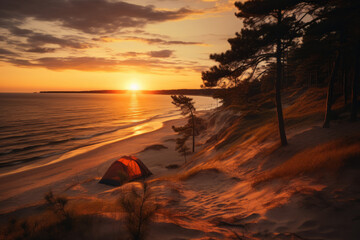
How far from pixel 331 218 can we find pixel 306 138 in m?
8.98

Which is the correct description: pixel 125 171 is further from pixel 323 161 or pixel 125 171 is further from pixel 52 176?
pixel 323 161

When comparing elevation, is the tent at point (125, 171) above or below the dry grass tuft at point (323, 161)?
below

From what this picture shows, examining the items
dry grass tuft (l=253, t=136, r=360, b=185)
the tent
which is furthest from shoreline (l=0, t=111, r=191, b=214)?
dry grass tuft (l=253, t=136, r=360, b=185)

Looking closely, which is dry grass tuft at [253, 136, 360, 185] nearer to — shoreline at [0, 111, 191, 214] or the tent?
the tent

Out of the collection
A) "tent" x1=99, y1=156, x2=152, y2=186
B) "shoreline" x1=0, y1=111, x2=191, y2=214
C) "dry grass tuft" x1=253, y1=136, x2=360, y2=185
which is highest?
"dry grass tuft" x1=253, y1=136, x2=360, y2=185

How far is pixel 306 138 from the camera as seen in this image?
42.2 feet

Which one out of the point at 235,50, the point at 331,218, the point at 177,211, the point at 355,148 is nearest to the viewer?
the point at 331,218

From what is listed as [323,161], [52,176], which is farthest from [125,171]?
[323,161]

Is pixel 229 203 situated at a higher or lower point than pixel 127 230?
lower

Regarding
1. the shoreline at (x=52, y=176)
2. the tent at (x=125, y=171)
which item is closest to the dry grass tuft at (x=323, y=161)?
the tent at (x=125, y=171)

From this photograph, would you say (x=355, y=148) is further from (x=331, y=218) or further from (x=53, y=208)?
(x=53, y=208)

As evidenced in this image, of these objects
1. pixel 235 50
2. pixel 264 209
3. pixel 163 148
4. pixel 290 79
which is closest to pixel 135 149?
pixel 163 148

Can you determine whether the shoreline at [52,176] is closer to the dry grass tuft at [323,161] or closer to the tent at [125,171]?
the tent at [125,171]

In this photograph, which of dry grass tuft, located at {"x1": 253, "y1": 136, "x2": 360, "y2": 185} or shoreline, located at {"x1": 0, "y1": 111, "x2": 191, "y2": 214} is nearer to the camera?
dry grass tuft, located at {"x1": 253, "y1": 136, "x2": 360, "y2": 185}
